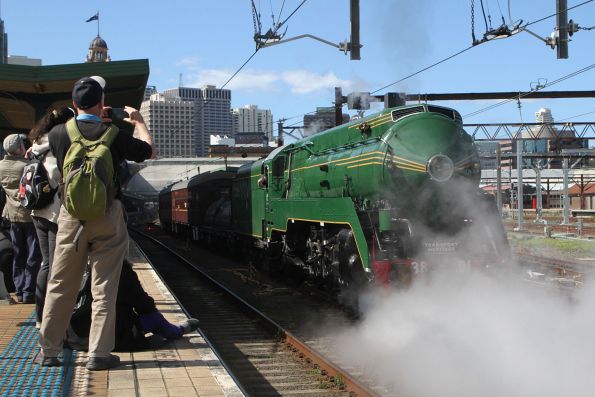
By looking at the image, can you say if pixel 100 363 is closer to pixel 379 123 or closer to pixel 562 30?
pixel 379 123

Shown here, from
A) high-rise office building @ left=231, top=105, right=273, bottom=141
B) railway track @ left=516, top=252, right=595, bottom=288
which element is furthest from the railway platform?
high-rise office building @ left=231, top=105, right=273, bottom=141

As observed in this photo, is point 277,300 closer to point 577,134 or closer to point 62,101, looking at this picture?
point 62,101

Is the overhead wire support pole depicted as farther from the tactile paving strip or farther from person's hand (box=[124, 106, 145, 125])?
the tactile paving strip

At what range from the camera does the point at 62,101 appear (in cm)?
1444

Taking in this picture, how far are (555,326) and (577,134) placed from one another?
38.7m

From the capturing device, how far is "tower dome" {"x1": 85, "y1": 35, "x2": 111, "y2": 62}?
83500 millimetres

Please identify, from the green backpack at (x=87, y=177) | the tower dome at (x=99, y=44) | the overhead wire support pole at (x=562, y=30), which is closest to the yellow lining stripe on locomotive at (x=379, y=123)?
the overhead wire support pole at (x=562, y=30)

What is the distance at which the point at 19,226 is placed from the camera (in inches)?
296

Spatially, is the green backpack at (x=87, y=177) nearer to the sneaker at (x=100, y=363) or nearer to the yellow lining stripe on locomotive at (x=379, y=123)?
the sneaker at (x=100, y=363)

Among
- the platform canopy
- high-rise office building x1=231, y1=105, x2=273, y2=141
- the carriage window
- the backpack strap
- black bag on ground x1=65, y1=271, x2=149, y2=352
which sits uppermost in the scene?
high-rise office building x1=231, y1=105, x2=273, y2=141

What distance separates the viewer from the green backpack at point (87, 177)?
4250 mm

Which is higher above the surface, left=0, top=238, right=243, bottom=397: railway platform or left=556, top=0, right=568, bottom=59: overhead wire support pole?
left=556, top=0, right=568, bottom=59: overhead wire support pole

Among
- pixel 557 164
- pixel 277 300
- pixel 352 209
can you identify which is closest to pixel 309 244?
pixel 277 300

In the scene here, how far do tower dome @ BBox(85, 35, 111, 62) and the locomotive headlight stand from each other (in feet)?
256
